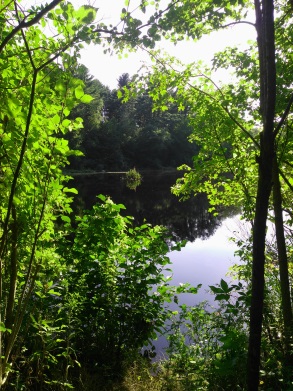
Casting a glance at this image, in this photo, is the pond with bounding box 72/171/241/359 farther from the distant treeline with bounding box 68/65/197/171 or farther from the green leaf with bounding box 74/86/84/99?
the distant treeline with bounding box 68/65/197/171

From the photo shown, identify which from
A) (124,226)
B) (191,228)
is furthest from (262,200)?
(191,228)

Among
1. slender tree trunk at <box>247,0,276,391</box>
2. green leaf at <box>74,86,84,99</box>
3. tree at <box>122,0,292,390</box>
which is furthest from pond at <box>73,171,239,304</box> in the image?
green leaf at <box>74,86,84,99</box>

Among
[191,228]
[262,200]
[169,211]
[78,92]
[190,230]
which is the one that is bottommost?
[262,200]

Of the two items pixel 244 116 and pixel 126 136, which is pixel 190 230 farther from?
pixel 126 136

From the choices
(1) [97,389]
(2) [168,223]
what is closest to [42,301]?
(1) [97,389]

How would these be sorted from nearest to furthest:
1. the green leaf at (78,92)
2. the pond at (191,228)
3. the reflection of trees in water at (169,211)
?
the green leaf at (78,92) → the pond at (191,228) → the reflection of trees in water at (169,211)

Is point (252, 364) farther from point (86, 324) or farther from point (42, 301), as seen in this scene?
point (86, 324)

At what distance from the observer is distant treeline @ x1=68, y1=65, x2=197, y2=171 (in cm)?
4369

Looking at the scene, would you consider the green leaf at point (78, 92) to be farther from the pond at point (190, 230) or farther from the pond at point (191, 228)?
the pond at point (191, 228)

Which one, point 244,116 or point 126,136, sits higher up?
point 126,136

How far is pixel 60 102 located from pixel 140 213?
17.5 meters

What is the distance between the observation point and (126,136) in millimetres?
48938

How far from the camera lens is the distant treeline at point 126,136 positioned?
143 feet

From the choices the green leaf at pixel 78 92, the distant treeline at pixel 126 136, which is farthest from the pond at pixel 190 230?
the distant treeline at pixel 126 136
